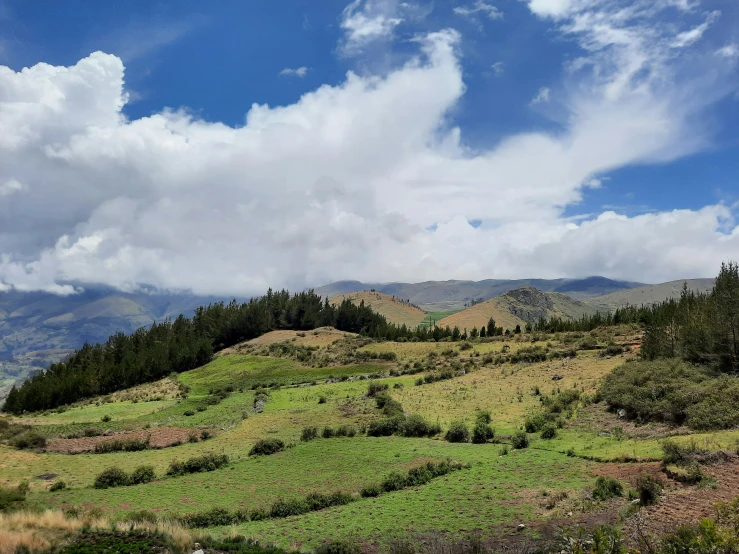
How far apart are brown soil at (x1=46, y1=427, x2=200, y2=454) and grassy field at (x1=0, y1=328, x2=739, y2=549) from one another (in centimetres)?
157

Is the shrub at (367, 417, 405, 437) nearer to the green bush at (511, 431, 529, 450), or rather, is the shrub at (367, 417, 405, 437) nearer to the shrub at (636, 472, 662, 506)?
the green bush at (511, 431, 529, 450)

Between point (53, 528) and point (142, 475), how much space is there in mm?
11263

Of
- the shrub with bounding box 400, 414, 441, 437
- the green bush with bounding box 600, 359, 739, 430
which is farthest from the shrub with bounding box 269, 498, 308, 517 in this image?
the green bush with bounding box 600, 359, 739, 430

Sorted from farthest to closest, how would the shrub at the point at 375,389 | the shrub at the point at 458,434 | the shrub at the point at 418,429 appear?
1. the shrub at the point at 375,389
2. the shrub at the point at 418,429
3. the shrub at the point at 458,434

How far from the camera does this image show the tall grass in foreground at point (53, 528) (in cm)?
1688

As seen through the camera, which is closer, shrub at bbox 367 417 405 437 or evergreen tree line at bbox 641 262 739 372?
shrub at bbox 367 417 405 437

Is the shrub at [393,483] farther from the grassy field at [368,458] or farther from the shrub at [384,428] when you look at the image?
the shrub at [384,428]

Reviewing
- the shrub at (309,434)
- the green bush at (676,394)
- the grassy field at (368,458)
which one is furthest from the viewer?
the shrub at (309,434)

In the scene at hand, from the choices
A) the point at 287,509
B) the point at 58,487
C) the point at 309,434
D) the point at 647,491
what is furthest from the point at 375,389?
the point at 647,491

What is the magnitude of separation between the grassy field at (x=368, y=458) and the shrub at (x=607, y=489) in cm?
80

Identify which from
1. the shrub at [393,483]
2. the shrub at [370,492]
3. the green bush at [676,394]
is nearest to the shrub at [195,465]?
the shrub at [370,492]

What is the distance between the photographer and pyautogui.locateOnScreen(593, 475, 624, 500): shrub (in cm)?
1848

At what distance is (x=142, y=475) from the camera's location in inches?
1168

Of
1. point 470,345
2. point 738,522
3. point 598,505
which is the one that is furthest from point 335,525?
point 470,345
